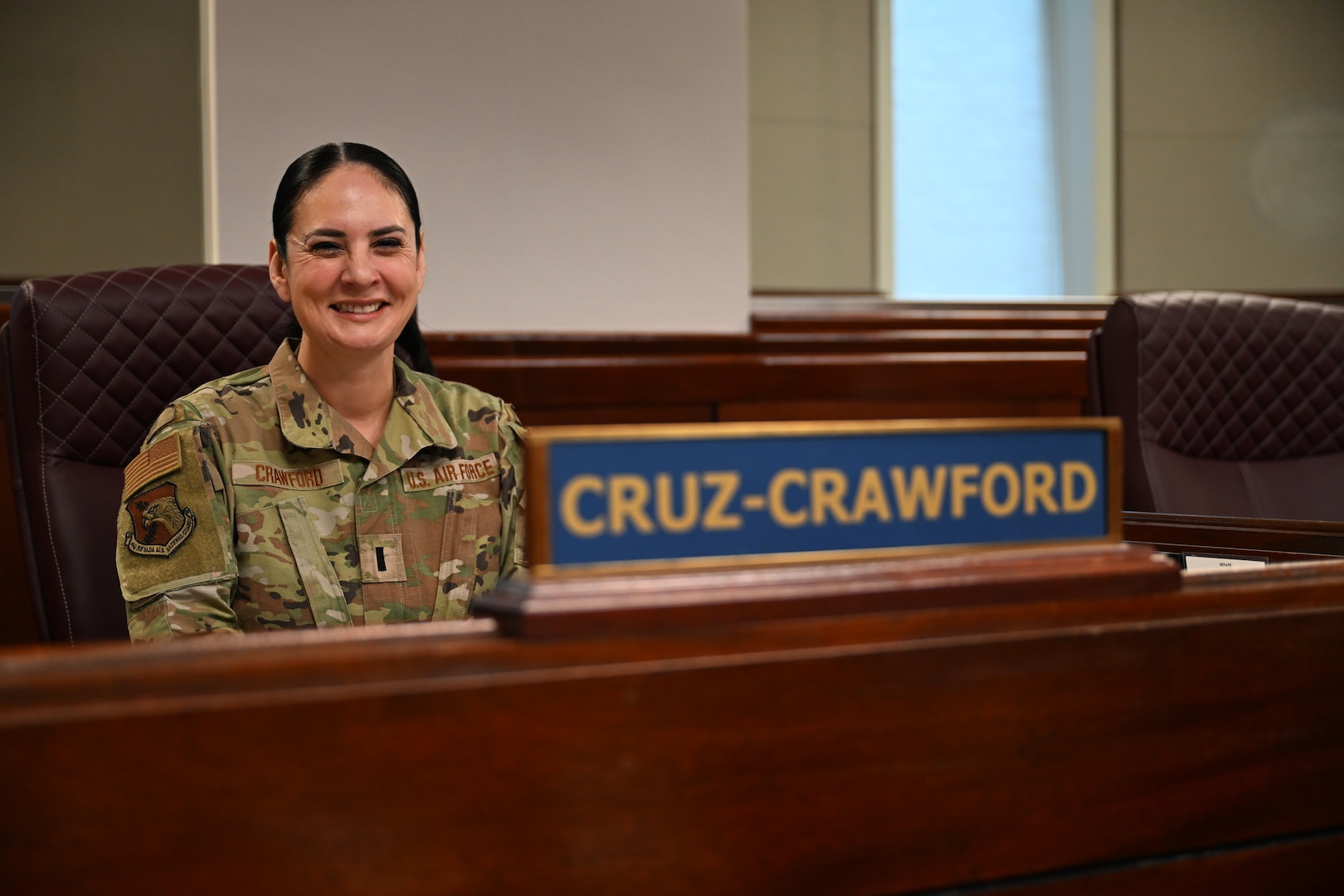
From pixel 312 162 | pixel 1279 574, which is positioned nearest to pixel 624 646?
pixel 1279 574

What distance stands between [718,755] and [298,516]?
0.90m

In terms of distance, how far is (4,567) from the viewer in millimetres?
2129

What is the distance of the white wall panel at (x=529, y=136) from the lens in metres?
2.37

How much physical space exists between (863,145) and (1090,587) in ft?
13.6

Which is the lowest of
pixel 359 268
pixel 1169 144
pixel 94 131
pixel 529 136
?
pixel 359 268

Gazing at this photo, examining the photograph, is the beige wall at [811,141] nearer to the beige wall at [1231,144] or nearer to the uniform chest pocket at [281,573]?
the beige wall at [1231,144]

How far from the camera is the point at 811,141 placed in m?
4.43

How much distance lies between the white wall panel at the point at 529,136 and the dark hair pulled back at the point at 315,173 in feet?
3.41

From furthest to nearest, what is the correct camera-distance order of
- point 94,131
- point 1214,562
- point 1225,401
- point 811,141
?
point 811,141 → point 94,131 → point 1225,401 → point 1214,562

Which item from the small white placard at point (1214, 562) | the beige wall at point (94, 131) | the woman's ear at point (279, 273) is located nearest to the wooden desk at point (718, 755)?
the small white placard at point (1214, 562)

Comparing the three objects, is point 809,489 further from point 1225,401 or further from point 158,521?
point 1225,401

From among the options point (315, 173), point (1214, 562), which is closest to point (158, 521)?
point (315, 173)

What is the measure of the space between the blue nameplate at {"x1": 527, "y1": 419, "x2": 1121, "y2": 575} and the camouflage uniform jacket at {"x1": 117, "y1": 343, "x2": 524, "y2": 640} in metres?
0.81

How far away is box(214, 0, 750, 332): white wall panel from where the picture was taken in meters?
2.37
